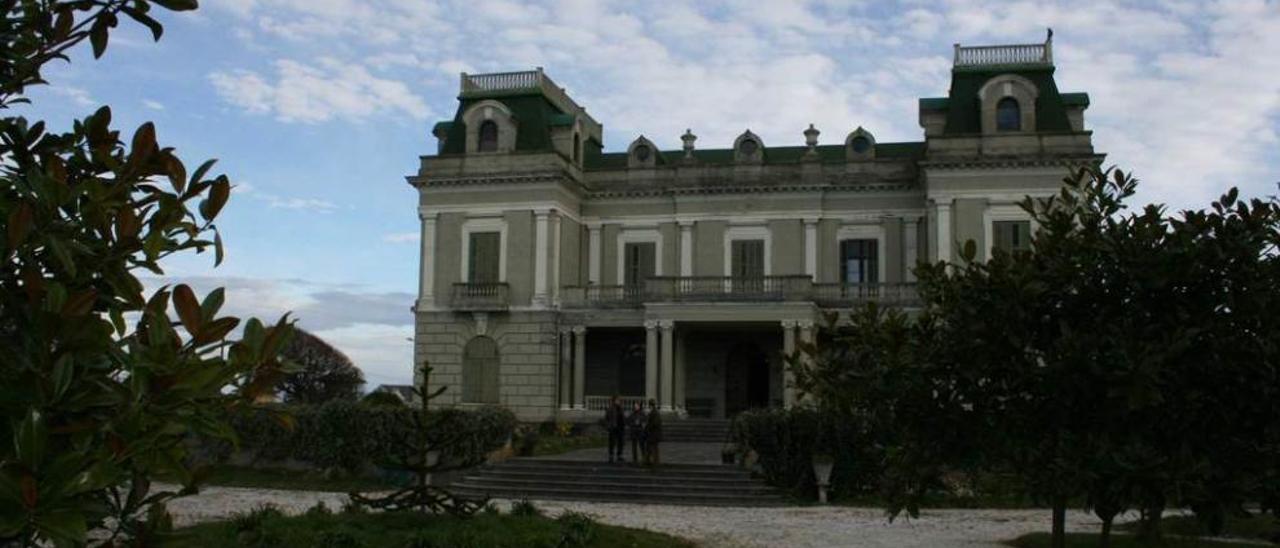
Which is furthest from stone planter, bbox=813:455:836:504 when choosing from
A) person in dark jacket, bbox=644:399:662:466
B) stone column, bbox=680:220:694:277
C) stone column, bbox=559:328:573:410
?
stone column, bbox=680:220:694:277

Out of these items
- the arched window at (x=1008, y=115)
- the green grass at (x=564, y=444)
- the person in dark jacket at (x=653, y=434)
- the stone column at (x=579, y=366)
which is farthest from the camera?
the stone column at (x=579, y=366)

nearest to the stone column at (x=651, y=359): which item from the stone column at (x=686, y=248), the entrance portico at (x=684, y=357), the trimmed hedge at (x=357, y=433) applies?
the entrance portico at (x=684, y=357)

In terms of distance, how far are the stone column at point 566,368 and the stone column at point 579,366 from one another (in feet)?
0.48

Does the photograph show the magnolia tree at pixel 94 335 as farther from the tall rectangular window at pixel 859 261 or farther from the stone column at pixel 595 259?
the stone column at pixel 595 259

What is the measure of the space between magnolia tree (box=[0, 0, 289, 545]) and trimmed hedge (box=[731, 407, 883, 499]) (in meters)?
17.3

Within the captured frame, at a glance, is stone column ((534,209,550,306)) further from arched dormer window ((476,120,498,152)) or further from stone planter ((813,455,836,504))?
stone planter ((813,455,836,504))

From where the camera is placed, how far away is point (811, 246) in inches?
1339

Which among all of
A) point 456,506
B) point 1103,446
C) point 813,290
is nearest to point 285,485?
point 456,506

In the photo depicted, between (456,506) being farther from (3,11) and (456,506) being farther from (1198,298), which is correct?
(3,11)

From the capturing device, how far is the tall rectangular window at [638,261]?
115 ft

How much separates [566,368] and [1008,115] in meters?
14.3

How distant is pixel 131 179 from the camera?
10.1 ft

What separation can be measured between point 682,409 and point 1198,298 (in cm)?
2445

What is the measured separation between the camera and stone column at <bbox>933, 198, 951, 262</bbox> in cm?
3114
